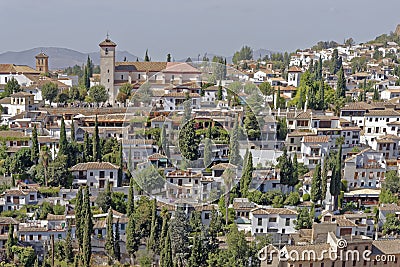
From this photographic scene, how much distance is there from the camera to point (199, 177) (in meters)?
4.90

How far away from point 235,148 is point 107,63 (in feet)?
18.9

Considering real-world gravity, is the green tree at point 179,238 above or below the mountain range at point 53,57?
below

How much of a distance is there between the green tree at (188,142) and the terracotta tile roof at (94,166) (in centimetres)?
197

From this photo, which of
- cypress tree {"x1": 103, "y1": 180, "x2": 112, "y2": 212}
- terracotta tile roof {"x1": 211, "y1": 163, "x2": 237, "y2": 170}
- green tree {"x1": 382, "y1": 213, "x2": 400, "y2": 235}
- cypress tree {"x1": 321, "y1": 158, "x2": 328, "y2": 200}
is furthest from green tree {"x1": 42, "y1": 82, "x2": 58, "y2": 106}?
green tree {"x1": 382, "y1": 213, "x2": 400, "y2": 235}

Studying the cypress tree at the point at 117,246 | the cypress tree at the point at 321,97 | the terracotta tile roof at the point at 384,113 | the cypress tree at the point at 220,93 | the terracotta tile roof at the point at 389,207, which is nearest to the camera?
the cypress tree at the point at 220,93

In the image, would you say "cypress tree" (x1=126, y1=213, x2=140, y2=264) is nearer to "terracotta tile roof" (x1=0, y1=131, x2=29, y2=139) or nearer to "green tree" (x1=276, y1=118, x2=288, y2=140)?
"green tree" (x1=276, y1=118, x2=288, y2=140)

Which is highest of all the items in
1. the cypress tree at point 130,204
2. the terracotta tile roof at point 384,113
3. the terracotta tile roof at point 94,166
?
the terracotta tile roof at point 384,113

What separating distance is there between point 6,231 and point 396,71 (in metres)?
10.7

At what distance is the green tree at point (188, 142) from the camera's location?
493 cm

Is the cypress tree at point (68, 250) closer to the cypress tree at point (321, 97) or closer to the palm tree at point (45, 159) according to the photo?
the palm tree at point (45, 159)

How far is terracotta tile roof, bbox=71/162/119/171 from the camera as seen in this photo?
6.88 meters

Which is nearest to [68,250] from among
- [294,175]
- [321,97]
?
[294,175]

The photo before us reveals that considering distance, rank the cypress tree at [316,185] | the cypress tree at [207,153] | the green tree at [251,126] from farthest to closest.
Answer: the cypress tree at [316,185] < the cypress tree at [207,153] < the green tree at [251,126]

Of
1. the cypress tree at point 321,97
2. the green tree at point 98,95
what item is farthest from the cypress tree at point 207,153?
the green tree at point 98,95
